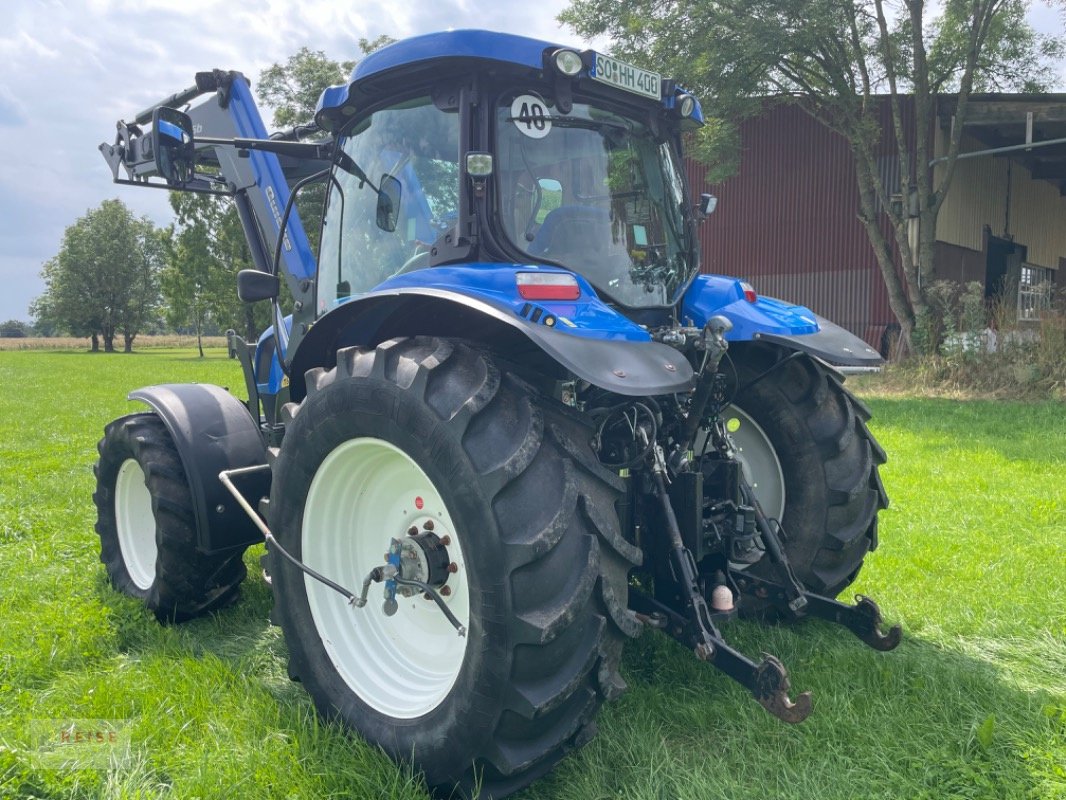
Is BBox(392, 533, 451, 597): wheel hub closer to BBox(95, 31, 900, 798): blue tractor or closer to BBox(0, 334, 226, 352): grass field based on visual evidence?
BBox(95, 31, 900, 798): blue tractor

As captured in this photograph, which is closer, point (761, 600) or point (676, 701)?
point (676, 701)

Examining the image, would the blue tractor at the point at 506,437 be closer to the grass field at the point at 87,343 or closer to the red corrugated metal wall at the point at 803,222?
the red corrugated metal wall at the point at 803,222

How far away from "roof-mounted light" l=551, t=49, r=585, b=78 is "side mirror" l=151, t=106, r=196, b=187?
1.76 metres

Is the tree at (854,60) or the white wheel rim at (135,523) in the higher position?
the tree at (854,60)

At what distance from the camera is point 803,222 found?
17891mm

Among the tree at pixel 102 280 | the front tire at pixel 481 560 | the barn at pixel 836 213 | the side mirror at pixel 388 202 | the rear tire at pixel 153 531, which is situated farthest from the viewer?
the tree at pixel 102 280

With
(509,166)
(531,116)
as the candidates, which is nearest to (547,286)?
(509,166)

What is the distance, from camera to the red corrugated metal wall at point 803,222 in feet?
56.4

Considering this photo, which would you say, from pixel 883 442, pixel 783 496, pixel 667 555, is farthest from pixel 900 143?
pixel 667 555

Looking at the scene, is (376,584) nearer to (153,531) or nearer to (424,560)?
(424,560)

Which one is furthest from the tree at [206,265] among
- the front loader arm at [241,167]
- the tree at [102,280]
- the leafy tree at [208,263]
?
the front loader arm at [241,167]

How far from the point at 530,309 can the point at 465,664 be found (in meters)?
0.98

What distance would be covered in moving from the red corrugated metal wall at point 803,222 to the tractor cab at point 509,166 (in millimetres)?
15127

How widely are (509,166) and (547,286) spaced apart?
1.97 feet
